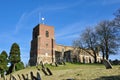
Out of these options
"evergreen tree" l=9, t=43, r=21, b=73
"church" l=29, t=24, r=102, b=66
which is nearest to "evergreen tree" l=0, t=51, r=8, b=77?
"evergreen tree" l=9, t=43, r=21, b=73

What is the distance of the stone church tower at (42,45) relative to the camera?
9326cm

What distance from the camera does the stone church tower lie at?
9326 centimetres

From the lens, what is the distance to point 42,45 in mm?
95688

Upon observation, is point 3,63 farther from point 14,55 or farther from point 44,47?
point 44,47

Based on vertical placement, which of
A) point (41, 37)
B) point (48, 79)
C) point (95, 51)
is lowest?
point (48, 79)

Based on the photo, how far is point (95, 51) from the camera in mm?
84125

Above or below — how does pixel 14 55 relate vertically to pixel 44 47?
below

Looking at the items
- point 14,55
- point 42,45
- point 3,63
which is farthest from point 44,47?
point 3,63

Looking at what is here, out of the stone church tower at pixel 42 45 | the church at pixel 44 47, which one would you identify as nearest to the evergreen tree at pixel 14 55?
the church at pixel 44 47

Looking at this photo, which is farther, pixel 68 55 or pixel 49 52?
pixel 68 55

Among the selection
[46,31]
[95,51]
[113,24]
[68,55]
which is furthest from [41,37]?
[113,24]

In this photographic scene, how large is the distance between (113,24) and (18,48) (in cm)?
2873

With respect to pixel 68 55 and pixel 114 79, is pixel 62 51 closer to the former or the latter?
pixel 68 55

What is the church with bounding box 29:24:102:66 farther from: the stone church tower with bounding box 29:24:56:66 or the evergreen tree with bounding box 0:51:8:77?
the evergreen tree with bounding box 0:51:8:77
